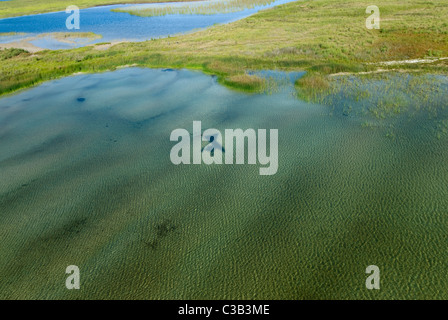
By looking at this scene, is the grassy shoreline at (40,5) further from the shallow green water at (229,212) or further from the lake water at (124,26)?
the shallow green water at (229,212)

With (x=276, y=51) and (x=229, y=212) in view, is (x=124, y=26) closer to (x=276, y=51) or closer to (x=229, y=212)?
(x=276, y=51)

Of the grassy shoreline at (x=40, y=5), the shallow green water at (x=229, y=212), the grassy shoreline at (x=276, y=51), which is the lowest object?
the shallow green water at (x=229, y=212)

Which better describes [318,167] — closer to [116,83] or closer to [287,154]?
[287,154]

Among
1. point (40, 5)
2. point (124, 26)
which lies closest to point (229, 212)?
point (124, 26)

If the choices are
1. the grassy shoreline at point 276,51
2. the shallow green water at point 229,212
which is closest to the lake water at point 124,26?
the grassy shoreline at point 276,51

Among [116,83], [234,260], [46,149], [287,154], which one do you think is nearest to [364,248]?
[234,260]

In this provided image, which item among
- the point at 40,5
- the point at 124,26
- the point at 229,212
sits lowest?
the point at 229,212
